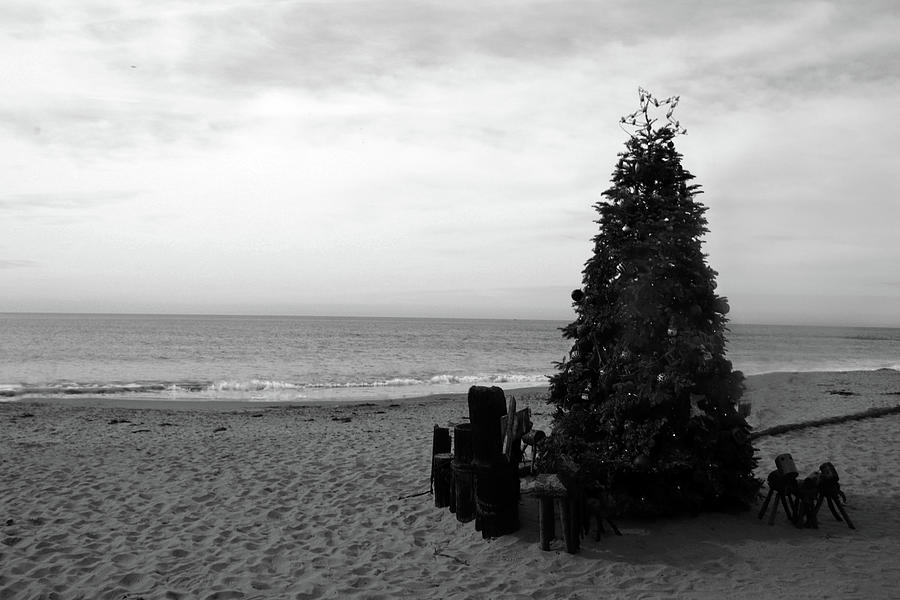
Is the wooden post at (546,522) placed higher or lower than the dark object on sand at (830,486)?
lower

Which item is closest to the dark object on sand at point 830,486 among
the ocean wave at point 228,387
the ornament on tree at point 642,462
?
the ornament on tree at point 642,462

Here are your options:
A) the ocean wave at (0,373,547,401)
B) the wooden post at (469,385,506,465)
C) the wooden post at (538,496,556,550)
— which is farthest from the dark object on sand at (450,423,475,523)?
the ocean wave at (0,373,547,401)

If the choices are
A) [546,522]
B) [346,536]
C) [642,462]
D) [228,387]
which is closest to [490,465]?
[546,522]

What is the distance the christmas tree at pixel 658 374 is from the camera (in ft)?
22.9

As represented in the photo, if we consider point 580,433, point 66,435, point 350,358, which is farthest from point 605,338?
point 350,358

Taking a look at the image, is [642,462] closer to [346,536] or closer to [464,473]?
[464,473]

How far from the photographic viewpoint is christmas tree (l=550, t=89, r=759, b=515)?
275 inches

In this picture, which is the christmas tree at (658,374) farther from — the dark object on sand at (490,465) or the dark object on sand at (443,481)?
the dark object on sand at (443,481)

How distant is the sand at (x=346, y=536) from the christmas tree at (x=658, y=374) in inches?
19.9

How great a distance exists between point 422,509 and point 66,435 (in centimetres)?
967

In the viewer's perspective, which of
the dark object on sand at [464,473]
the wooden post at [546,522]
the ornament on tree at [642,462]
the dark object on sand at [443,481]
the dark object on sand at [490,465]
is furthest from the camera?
the dark object on sand at [443,481]

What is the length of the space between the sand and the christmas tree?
19.9 inches

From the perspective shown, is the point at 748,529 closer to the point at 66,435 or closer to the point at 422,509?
the point at 422,509

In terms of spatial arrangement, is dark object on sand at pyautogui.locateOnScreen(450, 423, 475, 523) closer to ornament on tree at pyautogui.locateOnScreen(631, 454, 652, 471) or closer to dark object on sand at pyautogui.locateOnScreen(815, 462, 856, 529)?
ornament on tree at pyautogui.locateOnScreen(631, 454, 652, 471)
